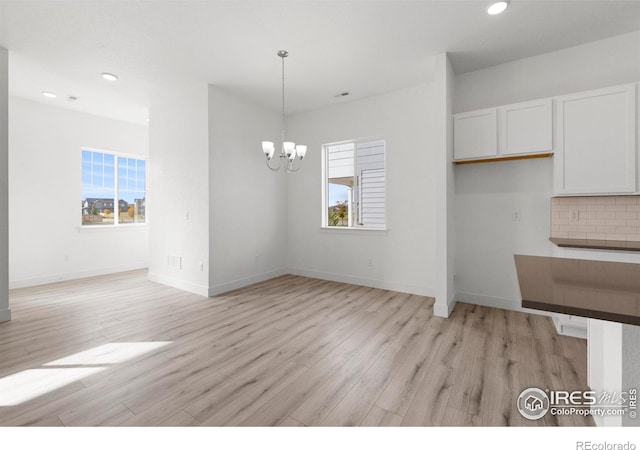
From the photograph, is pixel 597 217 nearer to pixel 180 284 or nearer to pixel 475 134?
pixel 475 134

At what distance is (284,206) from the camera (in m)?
5.84

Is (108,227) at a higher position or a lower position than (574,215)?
lower

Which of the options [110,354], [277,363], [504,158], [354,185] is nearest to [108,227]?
[110,354]

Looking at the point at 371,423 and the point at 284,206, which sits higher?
the point at 284,206

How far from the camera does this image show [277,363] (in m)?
2.47

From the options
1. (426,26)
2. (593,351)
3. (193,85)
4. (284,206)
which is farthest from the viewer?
(284,206)

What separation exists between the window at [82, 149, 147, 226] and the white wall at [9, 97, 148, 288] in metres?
0.22

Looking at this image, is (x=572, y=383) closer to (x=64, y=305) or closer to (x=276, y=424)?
(x=276, y=424)

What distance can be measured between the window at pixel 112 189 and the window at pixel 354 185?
4.50m

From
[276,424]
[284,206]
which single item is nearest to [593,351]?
[276,424]

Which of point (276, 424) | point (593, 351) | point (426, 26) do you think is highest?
point (426, 26)

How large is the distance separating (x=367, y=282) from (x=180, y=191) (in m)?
3.44

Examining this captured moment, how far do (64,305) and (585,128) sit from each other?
21.8 ft

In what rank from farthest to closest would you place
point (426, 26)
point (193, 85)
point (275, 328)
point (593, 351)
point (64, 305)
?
point (193, 85) < point (64, 305) < point (275, 328) < point (426, 26) < point (593, 351)
